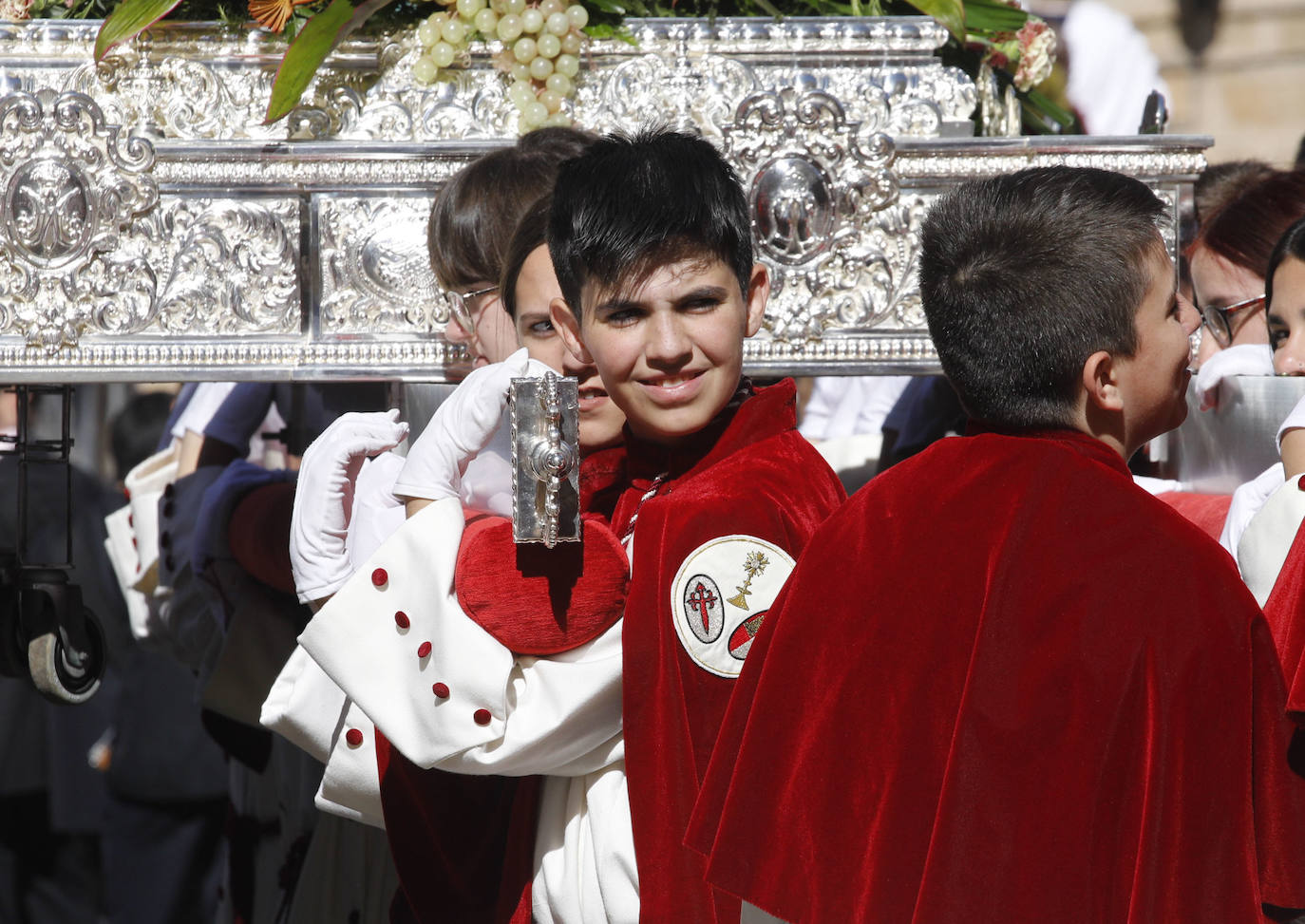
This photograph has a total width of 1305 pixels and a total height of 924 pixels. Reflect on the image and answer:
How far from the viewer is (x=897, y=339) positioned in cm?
233

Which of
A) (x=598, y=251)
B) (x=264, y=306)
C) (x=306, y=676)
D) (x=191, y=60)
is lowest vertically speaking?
(x=306, y=676)

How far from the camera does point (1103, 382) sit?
1467 millimetres

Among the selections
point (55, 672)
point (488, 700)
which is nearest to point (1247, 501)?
point (488, 700)

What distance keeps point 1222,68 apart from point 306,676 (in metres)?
7.29

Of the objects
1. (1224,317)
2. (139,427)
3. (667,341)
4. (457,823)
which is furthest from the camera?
(139,427)

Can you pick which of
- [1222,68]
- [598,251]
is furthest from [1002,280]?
[1222,68]

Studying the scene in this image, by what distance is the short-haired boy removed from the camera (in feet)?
5.32

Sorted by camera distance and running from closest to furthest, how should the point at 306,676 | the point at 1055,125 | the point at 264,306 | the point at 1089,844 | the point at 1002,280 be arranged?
the point at 1089,844 < the point at 1002,280 < the point at 306,676 < the point at 264,306 < the point at 1055,125

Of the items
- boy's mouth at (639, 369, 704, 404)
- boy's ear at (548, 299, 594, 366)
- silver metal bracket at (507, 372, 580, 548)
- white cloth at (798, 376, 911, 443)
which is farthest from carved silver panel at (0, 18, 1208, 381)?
white cloth at (798, 376, 911, 443)

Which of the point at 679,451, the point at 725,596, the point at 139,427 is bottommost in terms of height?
the point at 139,427

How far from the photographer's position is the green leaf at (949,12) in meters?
2.33

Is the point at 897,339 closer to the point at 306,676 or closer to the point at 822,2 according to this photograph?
the point at 822,2

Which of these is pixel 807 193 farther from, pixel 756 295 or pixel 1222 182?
pixel 1222 182

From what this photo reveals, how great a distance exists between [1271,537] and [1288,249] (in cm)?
47
